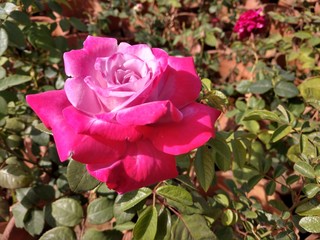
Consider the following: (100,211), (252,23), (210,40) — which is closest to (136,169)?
(100,211)

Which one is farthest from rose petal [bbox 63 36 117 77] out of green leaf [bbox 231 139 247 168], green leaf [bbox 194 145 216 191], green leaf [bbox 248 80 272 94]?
green leaf [bbox 248 80 272 94]

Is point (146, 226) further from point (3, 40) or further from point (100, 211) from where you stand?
point (3, 40)

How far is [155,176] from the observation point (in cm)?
44

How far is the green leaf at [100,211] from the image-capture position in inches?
26.9

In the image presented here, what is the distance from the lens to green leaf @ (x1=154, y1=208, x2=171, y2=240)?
57cm

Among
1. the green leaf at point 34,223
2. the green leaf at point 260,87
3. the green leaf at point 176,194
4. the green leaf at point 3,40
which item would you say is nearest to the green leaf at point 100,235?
the green leaf at point 34,223

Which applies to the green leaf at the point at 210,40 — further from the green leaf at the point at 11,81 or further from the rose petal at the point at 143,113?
the rose petal at the point at 143,113

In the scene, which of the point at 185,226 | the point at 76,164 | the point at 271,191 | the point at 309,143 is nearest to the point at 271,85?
the point at 309,143

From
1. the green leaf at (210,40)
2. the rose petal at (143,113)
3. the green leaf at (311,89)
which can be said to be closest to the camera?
the rose petal at (143,113)

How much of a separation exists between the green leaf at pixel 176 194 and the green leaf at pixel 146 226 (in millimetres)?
36

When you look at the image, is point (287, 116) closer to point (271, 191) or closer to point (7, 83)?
point (271, 191)

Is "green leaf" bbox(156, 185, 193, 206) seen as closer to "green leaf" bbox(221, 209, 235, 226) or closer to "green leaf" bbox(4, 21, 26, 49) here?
"green leaf" bbox(221, 209, 235, 226)

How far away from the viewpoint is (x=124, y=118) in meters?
0.41

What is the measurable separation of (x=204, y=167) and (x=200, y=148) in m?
0.04
